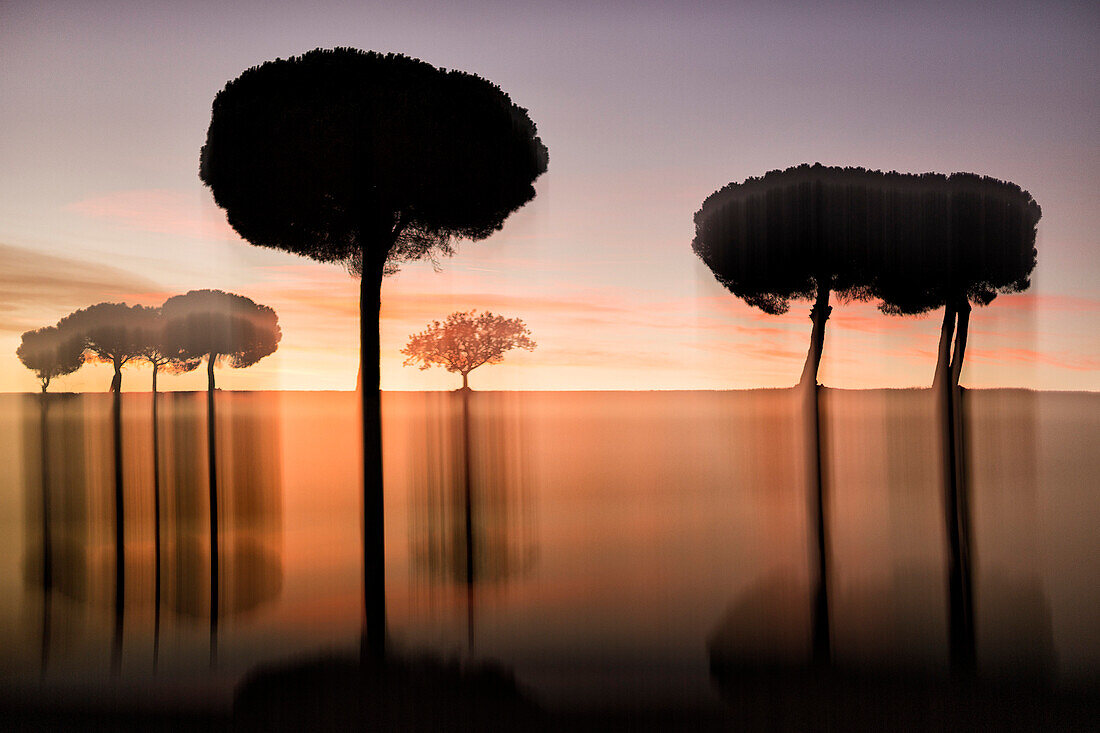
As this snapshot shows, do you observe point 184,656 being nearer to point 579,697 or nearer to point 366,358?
point 579,697

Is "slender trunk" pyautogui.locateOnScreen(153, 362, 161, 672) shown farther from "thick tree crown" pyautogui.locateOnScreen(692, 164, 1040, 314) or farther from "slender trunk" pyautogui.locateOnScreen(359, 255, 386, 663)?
"thick tree crown" pyautogui.locateOnScreen(692, 164, 1040, 314)

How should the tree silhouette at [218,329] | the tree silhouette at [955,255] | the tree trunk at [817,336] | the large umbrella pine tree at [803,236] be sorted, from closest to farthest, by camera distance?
the tree trunk at [817,336] < the large umbrella pine tree at [803,236] < the tree silhouette at [955,255] < the tree silhouette at [218,329]

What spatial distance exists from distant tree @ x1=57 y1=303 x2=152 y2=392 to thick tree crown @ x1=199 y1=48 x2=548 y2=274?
34.3 meters

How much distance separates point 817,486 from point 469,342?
28.2 m

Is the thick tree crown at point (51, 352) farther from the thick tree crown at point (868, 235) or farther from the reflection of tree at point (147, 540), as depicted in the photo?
the thick tree crown at point (868, 235)

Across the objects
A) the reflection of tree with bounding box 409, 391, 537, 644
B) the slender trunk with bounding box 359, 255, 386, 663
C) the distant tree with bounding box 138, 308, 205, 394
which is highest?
the distant tree with bounding box 138, 308, 205, 394

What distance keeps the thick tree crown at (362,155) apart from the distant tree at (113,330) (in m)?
34.3

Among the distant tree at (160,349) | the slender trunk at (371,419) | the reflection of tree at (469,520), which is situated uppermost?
the distant tree at (160,349)

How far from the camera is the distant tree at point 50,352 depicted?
4181cm

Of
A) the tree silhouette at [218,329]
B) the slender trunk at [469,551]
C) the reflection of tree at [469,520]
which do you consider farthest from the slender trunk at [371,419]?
the tree silhouette at [218,329]

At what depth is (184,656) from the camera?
6.08 meters

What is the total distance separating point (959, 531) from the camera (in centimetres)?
1141

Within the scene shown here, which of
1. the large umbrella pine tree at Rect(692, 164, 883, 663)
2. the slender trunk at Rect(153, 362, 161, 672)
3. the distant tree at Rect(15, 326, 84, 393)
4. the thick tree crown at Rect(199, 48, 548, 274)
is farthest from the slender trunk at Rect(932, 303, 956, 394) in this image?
the distant tree at Rect(15, 326, 84, 393)

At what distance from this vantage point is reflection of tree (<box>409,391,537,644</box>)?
29.7 feet
